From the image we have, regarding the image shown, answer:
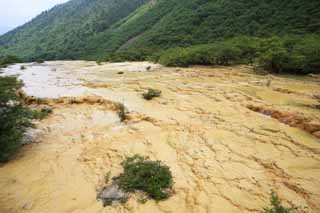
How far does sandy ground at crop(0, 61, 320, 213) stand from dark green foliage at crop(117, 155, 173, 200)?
34 cm

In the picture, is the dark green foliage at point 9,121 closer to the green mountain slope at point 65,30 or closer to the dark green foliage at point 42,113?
the dark green foliage at point 42,113

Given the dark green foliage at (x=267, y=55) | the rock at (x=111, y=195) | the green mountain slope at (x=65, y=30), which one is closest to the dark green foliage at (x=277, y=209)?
the rock at (x=111, y=195)

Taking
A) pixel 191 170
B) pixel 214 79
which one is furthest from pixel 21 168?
pixel 214 79

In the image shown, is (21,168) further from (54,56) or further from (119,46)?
(54,56)

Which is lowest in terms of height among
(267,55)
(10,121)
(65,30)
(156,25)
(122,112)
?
(65,30)

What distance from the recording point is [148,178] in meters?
7.91

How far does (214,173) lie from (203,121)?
451 cm

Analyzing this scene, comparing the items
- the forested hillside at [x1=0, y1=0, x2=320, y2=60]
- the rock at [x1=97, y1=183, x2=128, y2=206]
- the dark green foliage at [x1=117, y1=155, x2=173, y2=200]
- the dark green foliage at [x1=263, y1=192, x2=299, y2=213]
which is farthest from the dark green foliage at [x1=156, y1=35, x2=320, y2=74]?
the rock at [x1=97, y1=183, x2=128, y2=206]

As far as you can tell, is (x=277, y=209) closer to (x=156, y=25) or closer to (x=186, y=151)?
(x=186, y=151)

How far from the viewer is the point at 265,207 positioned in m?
6.86

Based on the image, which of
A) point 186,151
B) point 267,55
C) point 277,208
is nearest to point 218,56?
point 267,55

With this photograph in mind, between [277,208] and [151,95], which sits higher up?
[277,208]

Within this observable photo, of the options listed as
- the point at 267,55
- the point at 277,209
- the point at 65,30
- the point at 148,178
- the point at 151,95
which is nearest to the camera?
the point at 277,209

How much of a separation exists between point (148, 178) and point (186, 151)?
2.57 meters
